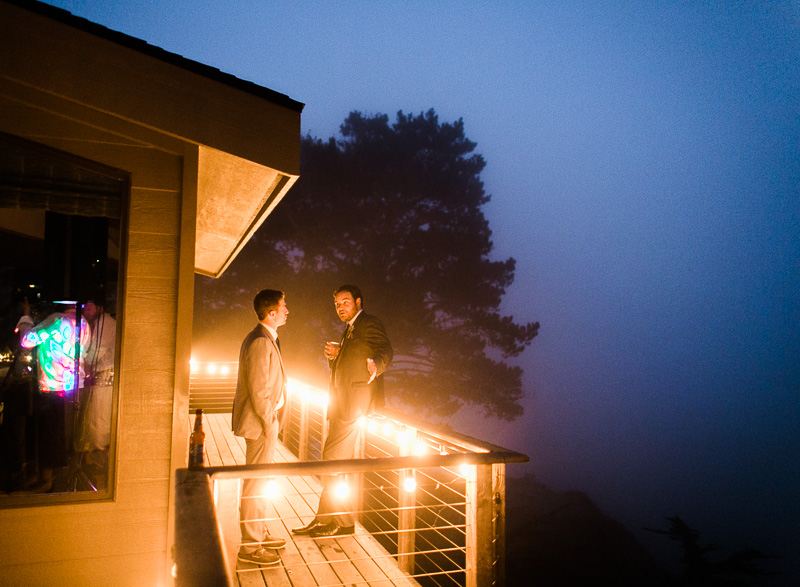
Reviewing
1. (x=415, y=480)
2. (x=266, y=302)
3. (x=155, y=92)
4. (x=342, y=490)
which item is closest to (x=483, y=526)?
(x=415, y=480)

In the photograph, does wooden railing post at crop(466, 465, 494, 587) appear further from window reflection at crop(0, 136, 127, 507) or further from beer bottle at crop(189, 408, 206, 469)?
window reflection at crop(0, 136, 127, 507)

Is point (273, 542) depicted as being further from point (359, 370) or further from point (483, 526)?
point (483, 526)

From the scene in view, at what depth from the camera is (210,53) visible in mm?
181250

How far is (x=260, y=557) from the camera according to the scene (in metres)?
3.61

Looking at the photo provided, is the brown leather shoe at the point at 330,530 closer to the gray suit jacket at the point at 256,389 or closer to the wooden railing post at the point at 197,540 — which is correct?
the gray suit jacket at the point at 256,389

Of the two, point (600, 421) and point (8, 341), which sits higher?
point (8, 341)

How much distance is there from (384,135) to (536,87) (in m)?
166

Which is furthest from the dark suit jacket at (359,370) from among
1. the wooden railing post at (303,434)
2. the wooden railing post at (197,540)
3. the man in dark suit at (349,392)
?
the wooden railing post at (303,434)

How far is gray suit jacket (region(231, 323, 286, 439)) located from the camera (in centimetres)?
369

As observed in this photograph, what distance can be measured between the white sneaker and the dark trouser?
0.55 meters

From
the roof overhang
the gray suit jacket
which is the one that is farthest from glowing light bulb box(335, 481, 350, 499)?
the roof overhang

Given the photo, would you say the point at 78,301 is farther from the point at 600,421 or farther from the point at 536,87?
the point at 536,87

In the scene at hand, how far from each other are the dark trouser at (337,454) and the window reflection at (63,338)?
165 centimetres

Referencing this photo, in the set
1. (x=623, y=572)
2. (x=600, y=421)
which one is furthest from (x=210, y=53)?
(x=623, y=572)
